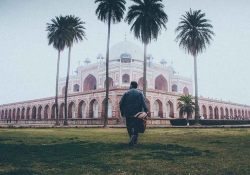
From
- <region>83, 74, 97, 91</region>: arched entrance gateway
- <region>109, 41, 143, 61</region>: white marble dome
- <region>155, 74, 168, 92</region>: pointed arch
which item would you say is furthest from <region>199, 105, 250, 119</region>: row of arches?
<region>83, 74, 97, 91</region>: arched entrance gateway

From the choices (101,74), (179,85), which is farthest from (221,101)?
(101,74)

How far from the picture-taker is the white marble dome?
54.1 metres

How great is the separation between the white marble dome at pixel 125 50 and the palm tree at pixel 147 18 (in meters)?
28.9

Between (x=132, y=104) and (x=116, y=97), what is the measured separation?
29201mm

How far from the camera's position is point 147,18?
23547 mm

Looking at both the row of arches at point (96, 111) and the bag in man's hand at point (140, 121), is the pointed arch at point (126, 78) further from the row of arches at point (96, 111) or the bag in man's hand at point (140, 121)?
the bag in man's hand at point (140, 121)

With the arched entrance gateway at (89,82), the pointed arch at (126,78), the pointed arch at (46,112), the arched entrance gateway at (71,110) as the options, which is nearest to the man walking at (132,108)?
the arched entrance gateway at (71,110)

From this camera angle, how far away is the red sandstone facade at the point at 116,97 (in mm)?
37344

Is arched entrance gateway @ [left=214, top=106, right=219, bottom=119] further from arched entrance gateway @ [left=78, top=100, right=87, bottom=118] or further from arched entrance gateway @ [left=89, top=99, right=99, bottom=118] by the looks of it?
arched entrance gateway @ [left=78, top=100, right=87, bottom=118]

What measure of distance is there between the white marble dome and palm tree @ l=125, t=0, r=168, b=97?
28.9 metres

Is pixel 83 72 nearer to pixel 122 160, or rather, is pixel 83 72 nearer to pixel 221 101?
pixel 221 101

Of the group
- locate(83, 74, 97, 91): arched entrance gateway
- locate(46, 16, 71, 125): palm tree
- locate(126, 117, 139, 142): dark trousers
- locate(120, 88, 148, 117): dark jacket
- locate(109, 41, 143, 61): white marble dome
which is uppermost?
locate(109, 41, 143, 61): white marble dome

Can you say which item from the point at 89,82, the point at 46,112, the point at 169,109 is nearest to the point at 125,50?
the point at 89,82

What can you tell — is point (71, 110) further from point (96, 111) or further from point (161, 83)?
point (161, 83)
